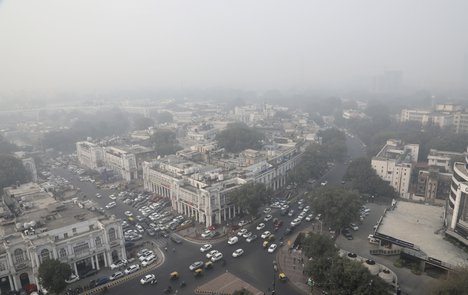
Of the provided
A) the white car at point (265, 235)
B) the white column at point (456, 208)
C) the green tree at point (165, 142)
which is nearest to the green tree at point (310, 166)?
the white car at point (265, 235)

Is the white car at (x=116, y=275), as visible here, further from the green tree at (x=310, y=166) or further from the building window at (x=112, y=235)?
the green tree at (x=310, y=166)

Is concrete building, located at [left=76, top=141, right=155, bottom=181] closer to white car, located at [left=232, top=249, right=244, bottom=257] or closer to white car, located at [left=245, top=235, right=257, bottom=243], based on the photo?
white car, located at [left=245, top=235, right=257, bottom=243]

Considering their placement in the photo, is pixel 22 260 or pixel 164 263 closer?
pixel 22 260

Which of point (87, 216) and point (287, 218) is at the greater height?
point (87, 216)

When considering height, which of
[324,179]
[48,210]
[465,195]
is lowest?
[324,179]

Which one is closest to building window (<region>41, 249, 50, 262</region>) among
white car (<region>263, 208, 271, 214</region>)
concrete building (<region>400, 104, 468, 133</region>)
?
white car (<region>263, 208, 271, 214</region>)

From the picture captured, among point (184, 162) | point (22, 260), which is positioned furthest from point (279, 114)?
point (22, 260)

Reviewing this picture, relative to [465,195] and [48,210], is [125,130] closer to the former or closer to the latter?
[48,210]
